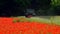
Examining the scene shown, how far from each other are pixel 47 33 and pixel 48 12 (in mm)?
32039

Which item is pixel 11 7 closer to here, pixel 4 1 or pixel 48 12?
pixel 4 1

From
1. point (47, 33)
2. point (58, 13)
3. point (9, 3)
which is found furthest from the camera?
point (9, 3)

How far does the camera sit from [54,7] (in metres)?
40.8

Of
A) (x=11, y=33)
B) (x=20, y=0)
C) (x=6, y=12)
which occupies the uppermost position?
(x=11, y=33)

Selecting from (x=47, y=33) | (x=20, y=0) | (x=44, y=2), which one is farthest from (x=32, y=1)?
(x=47, y=33)

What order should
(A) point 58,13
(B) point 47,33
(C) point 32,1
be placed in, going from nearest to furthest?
(B) point 47,33 < (A) point 58,13 < (C) point 32,1

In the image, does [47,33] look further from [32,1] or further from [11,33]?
[32,1]

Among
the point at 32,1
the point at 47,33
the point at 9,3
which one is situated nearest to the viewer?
the point at 47,33

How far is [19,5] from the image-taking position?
41.9 metres

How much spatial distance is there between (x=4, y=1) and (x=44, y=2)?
7664 millimetres

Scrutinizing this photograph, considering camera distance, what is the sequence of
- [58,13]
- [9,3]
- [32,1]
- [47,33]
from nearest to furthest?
[47,33]
[58,13]
[9,3]
[32,1]

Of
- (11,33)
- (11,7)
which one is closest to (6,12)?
(11,7)

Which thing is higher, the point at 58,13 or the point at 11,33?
the point at 11,33

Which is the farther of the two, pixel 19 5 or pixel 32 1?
pixel 32 1
